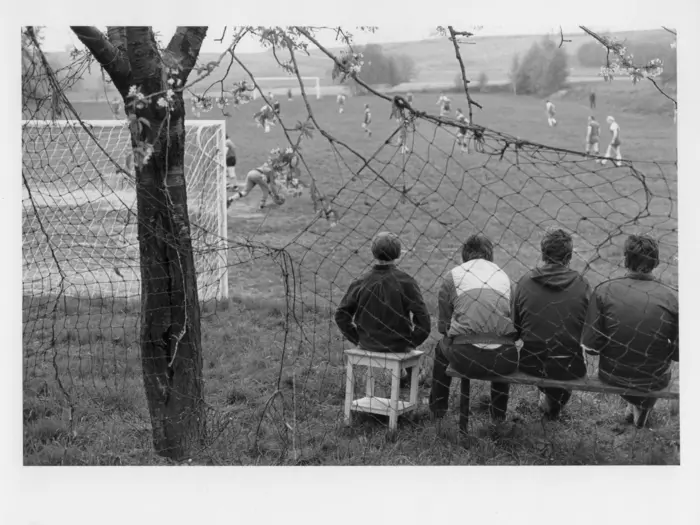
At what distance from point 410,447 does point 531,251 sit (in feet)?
17.6

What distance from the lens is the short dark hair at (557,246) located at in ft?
11.9

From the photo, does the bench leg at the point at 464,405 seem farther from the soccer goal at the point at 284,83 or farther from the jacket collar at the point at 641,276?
the soccer goal at the point at 284,83

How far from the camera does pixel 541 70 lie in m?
7.92

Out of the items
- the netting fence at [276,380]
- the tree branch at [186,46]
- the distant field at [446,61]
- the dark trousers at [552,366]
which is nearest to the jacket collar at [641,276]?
the netting fence at [276,380]

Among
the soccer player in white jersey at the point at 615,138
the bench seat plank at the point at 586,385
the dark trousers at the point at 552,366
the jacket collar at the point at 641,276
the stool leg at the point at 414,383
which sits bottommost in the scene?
the stool leg at the point at 414,383

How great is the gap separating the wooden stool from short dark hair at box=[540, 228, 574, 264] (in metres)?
0.76

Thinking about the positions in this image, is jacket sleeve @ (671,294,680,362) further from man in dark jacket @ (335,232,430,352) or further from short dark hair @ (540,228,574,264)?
man in dark jacket @ (335,232,430,352)

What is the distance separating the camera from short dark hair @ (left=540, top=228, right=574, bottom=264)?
3639 millimetres

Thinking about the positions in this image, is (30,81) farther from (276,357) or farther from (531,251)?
(531,251)

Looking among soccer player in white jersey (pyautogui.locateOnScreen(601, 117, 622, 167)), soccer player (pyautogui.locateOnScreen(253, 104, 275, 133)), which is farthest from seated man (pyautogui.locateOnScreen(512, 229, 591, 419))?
soccer player in white jersey (pyautogui.locateOnScreen(601, 117, 622, 167))

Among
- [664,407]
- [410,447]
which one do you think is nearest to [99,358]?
[410,447]

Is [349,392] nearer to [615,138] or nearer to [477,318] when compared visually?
[477,318]

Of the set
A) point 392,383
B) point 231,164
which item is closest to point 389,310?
point 392,383

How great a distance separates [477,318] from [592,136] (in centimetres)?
621
